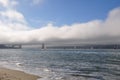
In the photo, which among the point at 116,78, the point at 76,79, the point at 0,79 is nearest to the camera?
the point at 0,79

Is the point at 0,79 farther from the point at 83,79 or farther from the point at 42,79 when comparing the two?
the point at 83,79

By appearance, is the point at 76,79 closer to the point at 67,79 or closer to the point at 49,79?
the point at 67,79

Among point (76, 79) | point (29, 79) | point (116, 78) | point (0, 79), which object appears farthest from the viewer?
point (116, 78)

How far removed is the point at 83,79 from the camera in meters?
33.5

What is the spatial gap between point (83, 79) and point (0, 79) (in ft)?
45.6

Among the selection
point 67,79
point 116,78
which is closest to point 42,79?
point 67,79

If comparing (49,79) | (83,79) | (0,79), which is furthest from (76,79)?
(0,79)

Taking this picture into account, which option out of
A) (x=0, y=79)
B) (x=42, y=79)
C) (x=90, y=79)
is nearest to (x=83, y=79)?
(x=90, y=79)

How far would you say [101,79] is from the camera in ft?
113

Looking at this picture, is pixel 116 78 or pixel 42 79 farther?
pixel 116 78

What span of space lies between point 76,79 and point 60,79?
2.70m

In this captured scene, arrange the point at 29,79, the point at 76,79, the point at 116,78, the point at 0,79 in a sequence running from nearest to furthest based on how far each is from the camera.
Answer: the point at 0,79 < the point at 29,79 < the point at 76,79 < the point at 116,78

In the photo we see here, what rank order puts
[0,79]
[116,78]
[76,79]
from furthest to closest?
[116,78], [76,79], [0,79]

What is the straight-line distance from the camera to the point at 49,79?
3158cm
